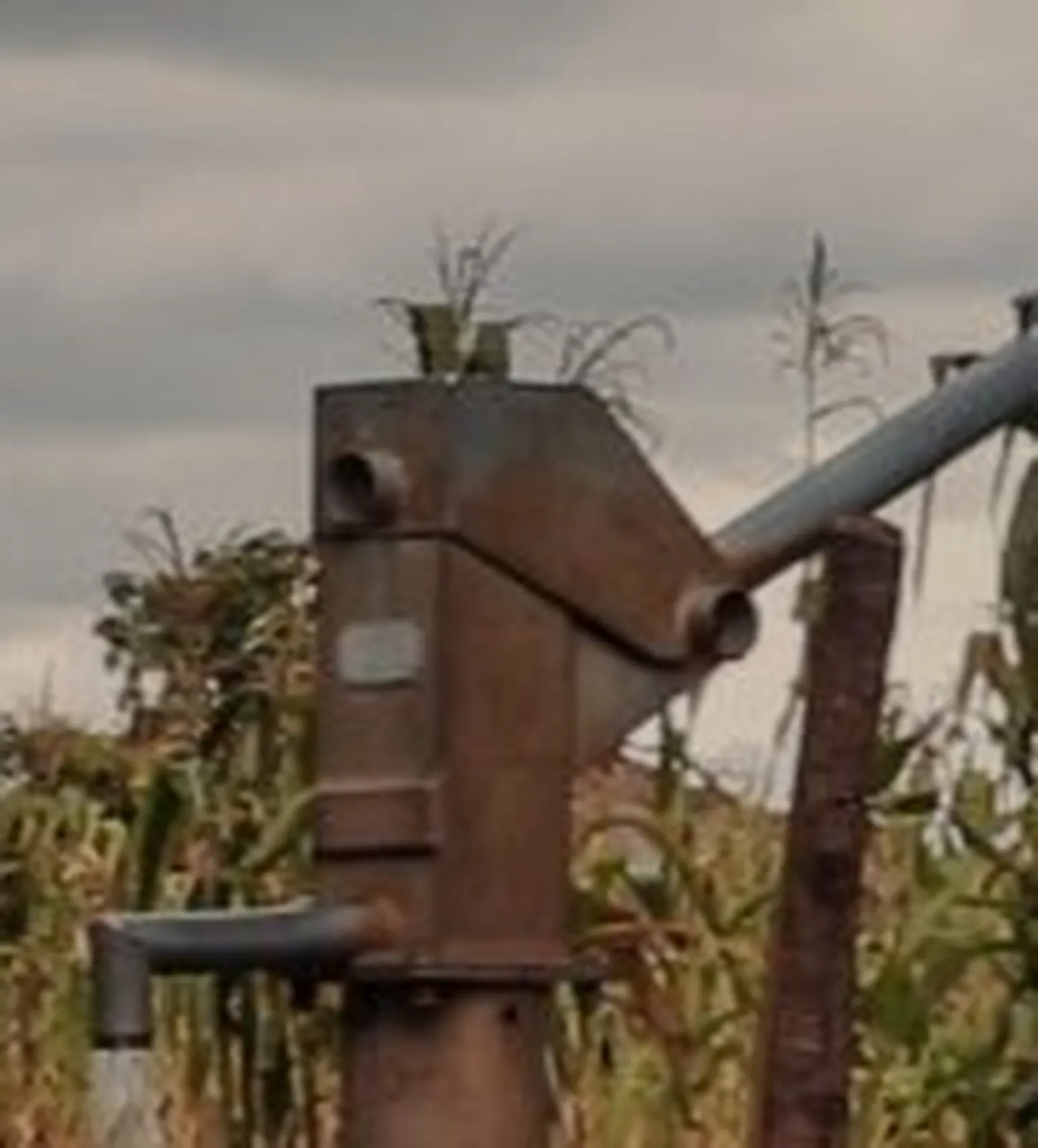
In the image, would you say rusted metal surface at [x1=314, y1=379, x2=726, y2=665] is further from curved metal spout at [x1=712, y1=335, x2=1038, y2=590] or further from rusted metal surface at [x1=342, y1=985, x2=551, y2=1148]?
rusted metal surface at [x1=342, y1=985, x2=551, y2=1148]

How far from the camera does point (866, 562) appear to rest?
3137 mm

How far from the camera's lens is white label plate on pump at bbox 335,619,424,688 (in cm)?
301

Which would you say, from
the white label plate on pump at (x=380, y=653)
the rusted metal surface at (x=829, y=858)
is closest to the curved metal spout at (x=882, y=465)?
the rusted metal surface at (x=829, y=858)

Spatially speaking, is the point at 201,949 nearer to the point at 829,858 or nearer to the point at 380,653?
the point at 380,653

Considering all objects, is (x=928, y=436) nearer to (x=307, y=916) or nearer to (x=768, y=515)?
(x=768, y=515)

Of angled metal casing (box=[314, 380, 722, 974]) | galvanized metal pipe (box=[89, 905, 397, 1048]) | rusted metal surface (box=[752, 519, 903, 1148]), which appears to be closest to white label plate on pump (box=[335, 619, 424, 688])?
angled metal casing (box=[314, 380, 722, 974])

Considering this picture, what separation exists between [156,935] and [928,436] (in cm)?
57

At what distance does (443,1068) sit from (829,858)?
0.28 m

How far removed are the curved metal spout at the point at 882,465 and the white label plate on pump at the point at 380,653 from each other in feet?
0.83

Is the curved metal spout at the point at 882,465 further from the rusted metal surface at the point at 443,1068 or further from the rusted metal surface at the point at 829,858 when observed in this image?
the rusted metal surface at the point at 443,1068

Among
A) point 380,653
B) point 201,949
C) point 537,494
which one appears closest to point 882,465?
point 537,494

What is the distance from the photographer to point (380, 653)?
9.91ft

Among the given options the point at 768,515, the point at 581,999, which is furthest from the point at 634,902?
the point at 768,515

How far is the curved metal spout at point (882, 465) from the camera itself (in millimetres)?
3189
